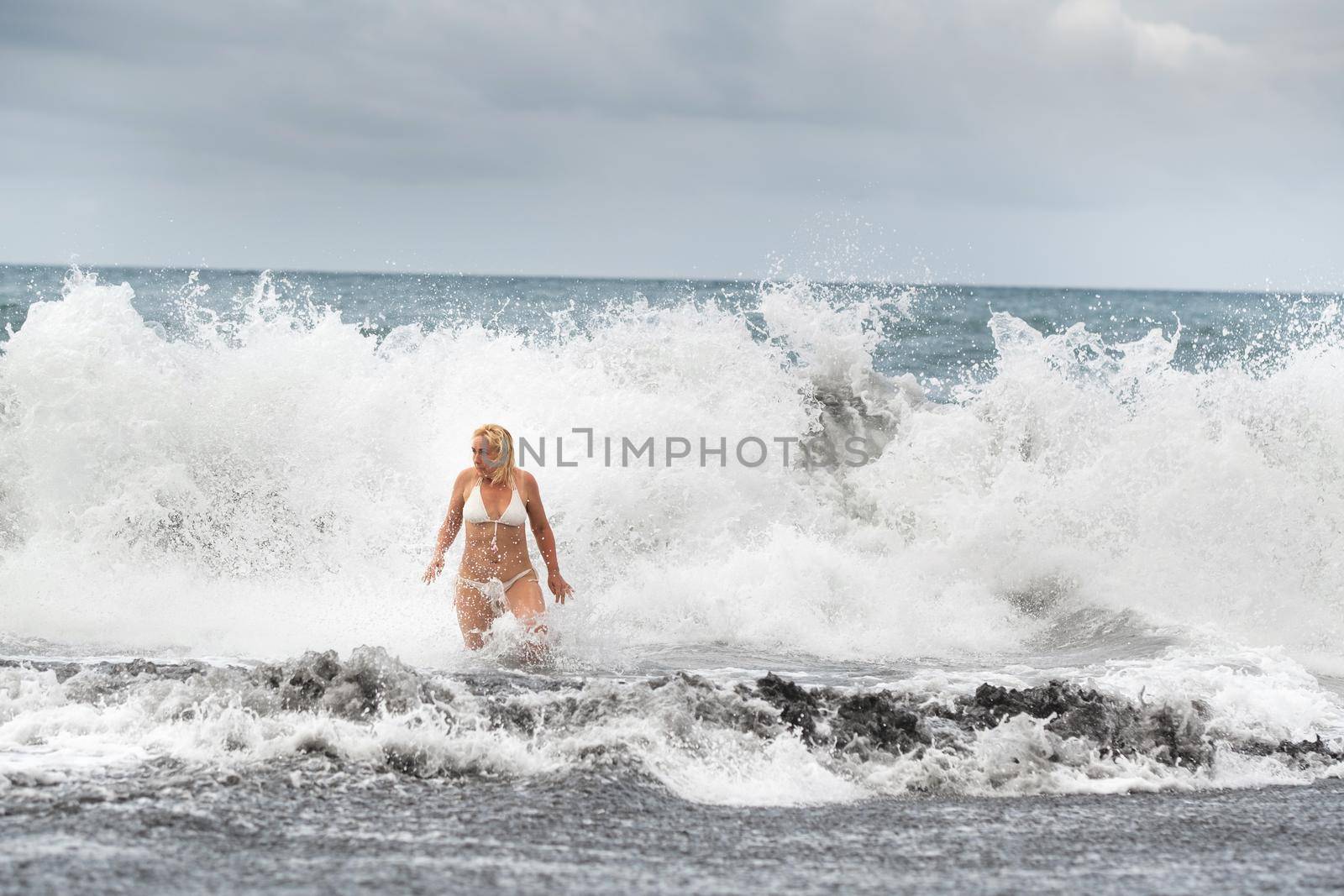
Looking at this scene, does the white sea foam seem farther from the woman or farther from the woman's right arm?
the woman's right arm

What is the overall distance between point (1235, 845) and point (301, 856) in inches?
122

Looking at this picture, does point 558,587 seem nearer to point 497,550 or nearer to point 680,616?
point 497,550

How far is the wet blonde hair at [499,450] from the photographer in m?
6.79

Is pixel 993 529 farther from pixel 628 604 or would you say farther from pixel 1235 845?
pixel 1235 845

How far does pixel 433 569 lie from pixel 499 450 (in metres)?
0.76

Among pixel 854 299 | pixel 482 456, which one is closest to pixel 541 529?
pixel 482 456

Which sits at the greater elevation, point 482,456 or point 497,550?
point 482,456

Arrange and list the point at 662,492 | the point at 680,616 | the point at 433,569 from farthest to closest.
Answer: the point at 662,492, the point at 680,616, the point at 433,569

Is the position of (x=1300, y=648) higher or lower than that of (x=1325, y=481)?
lower

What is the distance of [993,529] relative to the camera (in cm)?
1011

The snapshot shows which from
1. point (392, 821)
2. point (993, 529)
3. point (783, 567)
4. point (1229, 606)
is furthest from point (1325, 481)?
point (392, 821)

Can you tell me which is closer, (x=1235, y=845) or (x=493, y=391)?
(x=1235, y=845)

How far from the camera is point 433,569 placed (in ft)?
22.3

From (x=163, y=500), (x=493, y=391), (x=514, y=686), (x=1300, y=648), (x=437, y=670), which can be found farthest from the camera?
(x=493, y=391)
